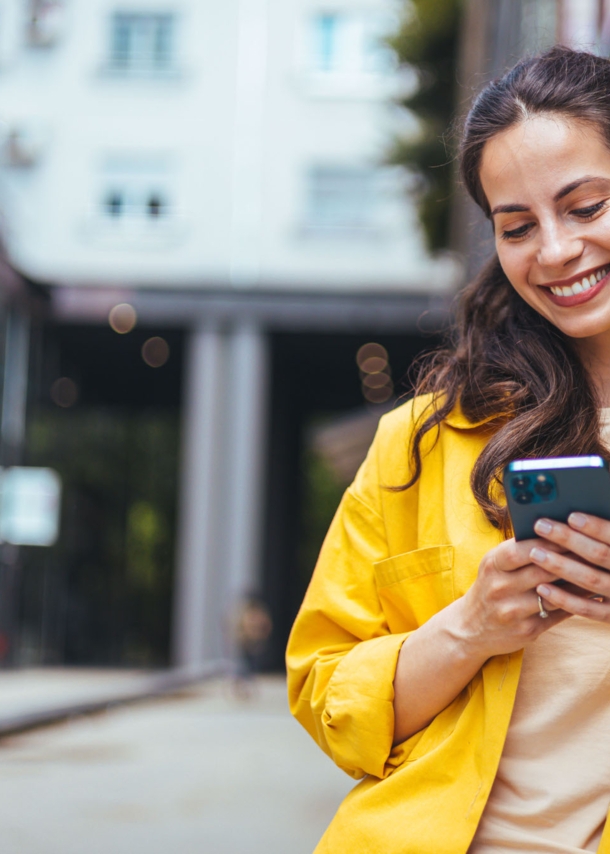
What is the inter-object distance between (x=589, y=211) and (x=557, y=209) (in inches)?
1.8

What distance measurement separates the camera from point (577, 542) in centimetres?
143

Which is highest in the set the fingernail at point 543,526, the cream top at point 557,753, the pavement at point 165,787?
the fingernail at point 543,526

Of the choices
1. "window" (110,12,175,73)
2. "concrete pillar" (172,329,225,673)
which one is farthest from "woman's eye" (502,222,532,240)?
"window" (110,12,175,73)

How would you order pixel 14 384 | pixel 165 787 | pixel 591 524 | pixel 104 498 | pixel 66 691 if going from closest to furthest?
pixel 591 524
pixel 165 787
pixel 66 691
pixel 14 384
pixel 104 498

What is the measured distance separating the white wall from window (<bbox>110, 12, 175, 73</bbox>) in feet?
0.70

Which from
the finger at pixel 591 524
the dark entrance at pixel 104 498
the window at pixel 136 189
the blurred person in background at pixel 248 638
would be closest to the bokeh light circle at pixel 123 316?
the dark entrance at pixel 104 498

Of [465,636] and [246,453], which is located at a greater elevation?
[246,453]

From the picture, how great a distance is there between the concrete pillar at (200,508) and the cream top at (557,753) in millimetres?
20066

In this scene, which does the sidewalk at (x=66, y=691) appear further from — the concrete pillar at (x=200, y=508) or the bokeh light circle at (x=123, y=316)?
the bokeh light circle at (x=123, y=316)

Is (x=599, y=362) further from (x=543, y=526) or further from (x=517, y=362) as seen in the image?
(x=543, y=526)

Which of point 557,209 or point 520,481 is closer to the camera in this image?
point 520,481

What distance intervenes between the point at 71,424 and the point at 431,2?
13.6m

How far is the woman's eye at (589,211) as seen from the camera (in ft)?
5.54

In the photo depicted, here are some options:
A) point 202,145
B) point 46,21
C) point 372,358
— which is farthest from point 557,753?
point 46,21
